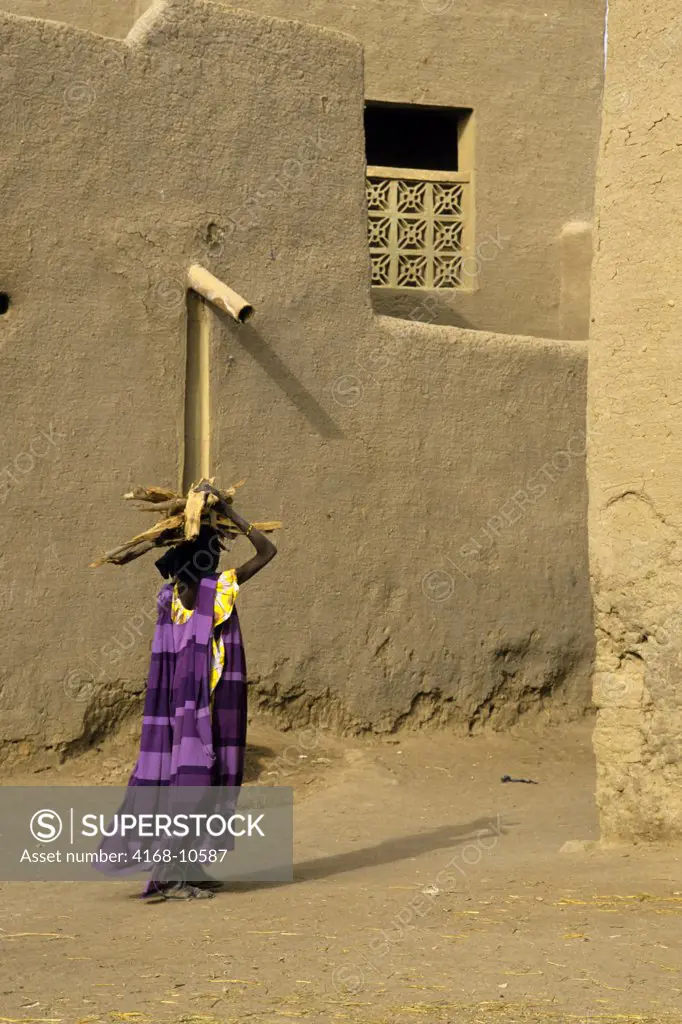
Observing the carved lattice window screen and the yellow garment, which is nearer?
the yellow garment

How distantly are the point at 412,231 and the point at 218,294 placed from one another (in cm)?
272

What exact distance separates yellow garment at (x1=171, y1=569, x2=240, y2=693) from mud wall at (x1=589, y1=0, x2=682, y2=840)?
1460 mm

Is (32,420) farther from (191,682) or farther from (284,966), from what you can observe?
(284,966)

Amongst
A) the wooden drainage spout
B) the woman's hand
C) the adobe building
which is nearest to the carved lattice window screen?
the adobe building

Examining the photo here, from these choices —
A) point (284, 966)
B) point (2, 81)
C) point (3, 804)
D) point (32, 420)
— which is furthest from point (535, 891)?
point (2, 81)

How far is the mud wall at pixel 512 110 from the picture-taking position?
34.5ft

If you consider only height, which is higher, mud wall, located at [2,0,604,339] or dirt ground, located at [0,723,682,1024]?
mud wall, located at [2,0,604,339]

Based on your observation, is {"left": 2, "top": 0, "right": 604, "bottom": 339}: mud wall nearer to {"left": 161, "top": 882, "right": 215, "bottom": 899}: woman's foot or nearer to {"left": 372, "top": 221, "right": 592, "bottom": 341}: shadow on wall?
{"left": 372, "top": 221, "right": 592, "bottom": 341}: shadow on wall

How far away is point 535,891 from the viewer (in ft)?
16.8

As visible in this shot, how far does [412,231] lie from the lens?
10375mm

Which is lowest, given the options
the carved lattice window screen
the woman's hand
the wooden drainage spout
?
the woman's hand

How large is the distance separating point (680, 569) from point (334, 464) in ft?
11.0

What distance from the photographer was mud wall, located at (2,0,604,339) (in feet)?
34.5

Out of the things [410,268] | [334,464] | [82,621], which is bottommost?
[82,621]
